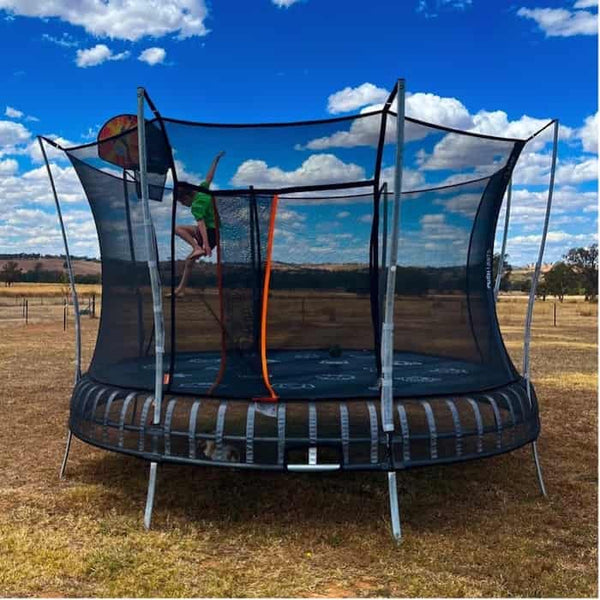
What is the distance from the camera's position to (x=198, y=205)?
12.8ft

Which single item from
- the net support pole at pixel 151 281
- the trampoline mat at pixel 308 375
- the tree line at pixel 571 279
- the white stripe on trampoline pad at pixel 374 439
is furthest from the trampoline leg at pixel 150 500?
the tree line at pixel 571 279

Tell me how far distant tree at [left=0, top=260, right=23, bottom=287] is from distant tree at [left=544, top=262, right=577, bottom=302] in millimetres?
41594

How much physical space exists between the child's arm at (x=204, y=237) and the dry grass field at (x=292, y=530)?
1509 mm

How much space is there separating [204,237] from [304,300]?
0.76m

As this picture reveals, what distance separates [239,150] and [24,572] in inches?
98.5

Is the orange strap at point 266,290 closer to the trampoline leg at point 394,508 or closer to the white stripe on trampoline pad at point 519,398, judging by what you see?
the trampoline leg at point 394,508

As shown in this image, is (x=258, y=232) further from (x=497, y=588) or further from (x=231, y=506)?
(x=497, y=588)

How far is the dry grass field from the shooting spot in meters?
2.95

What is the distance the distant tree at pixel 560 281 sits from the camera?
153 feet

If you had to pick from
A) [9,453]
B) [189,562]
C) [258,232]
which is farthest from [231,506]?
[9,453]

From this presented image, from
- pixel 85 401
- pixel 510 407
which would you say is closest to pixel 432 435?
pixel 510 407

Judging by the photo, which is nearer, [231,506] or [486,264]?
[231,506]

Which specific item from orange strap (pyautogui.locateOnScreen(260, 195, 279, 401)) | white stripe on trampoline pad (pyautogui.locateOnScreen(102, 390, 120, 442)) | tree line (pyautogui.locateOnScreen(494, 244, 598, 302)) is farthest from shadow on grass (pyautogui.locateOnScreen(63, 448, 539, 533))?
tree line (pyautogui.locateOnScreen(494, 244, 598, 302))

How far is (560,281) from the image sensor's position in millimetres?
46875
